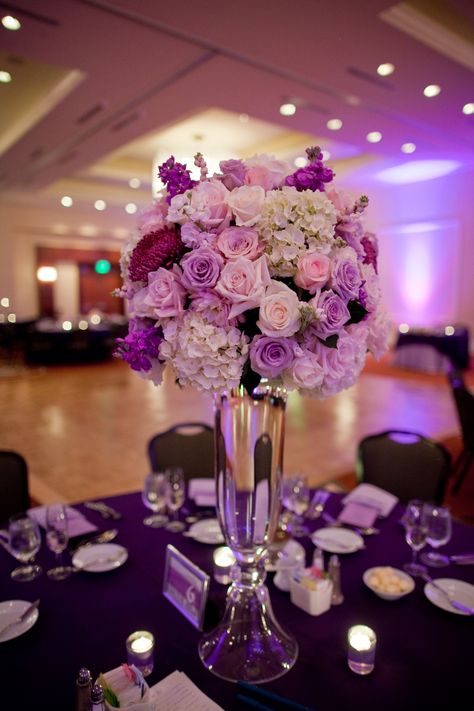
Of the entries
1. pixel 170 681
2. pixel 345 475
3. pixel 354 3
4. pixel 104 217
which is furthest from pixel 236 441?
pixel 104 217

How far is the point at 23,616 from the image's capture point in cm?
127

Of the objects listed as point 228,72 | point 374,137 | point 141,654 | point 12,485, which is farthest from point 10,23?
point 374,137

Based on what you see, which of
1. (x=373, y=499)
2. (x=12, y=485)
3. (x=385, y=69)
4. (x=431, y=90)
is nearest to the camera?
(x=373, y=499)

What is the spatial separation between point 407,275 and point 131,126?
899cm

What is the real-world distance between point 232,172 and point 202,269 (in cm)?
29

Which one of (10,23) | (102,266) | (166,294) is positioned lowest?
(166,294)

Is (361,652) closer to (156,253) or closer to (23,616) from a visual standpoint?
(23,616)

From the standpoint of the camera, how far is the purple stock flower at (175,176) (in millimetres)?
1108

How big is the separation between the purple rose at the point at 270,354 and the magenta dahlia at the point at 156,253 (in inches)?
10.7

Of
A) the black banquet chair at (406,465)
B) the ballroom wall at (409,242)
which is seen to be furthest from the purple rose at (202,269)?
the ballroom wall at (409,242)

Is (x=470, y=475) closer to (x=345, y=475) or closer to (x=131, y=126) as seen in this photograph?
(x=345, y=475)

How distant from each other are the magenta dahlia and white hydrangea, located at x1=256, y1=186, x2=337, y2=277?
0.61ft

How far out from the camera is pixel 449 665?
114cm

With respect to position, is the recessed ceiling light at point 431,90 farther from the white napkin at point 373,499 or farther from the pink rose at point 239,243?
the pink rose at point 239,243
